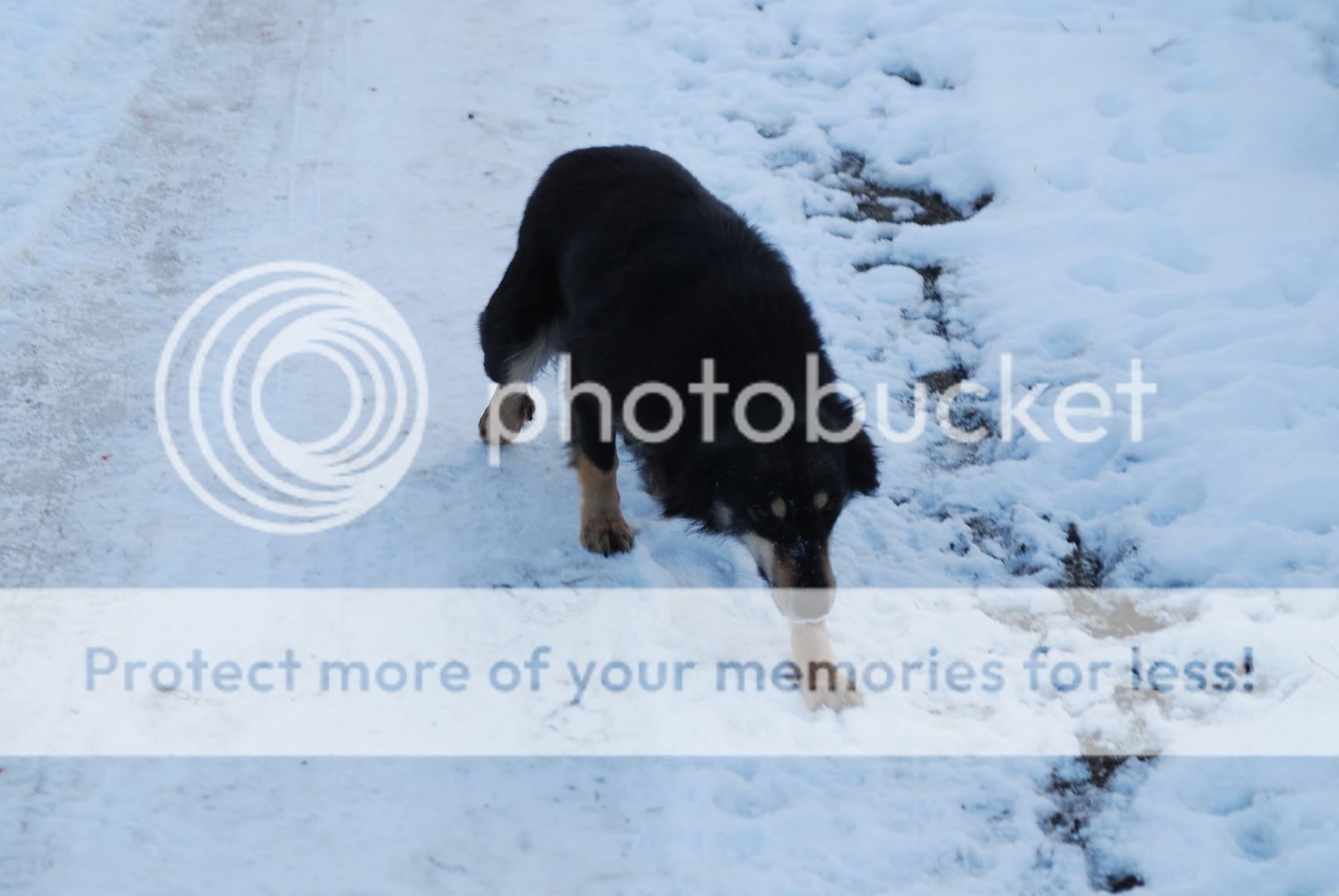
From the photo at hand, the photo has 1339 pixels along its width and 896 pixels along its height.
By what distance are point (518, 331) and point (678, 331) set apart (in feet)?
3.73

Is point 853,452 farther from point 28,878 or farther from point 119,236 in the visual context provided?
point 119,236

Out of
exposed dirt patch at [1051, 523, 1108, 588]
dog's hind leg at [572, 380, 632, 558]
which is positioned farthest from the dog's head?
exposed dirt patch at [1051, 523, 1108, 588]

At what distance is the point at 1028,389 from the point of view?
211 inches

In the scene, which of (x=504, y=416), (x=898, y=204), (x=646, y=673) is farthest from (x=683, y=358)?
(x=898, y=204)

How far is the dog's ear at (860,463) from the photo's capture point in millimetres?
3770

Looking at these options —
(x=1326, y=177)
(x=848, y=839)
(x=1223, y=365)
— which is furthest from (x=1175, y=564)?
(x=1326, y=177)

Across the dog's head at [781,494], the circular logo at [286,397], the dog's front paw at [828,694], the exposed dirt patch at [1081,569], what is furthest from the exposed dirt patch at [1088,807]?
the circular logo at [286,397]

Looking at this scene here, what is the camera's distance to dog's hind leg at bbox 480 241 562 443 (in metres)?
4.80

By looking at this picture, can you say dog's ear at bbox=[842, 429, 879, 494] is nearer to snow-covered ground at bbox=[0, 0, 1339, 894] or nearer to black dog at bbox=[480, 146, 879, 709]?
black dog at bbox=[480, 146, 879, 709]

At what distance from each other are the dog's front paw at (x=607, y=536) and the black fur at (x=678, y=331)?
10.2 inches

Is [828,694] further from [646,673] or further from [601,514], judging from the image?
[601,514]

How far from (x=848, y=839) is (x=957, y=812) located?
376 mm

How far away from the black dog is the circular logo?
68 cm

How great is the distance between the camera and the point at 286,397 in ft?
17.2
